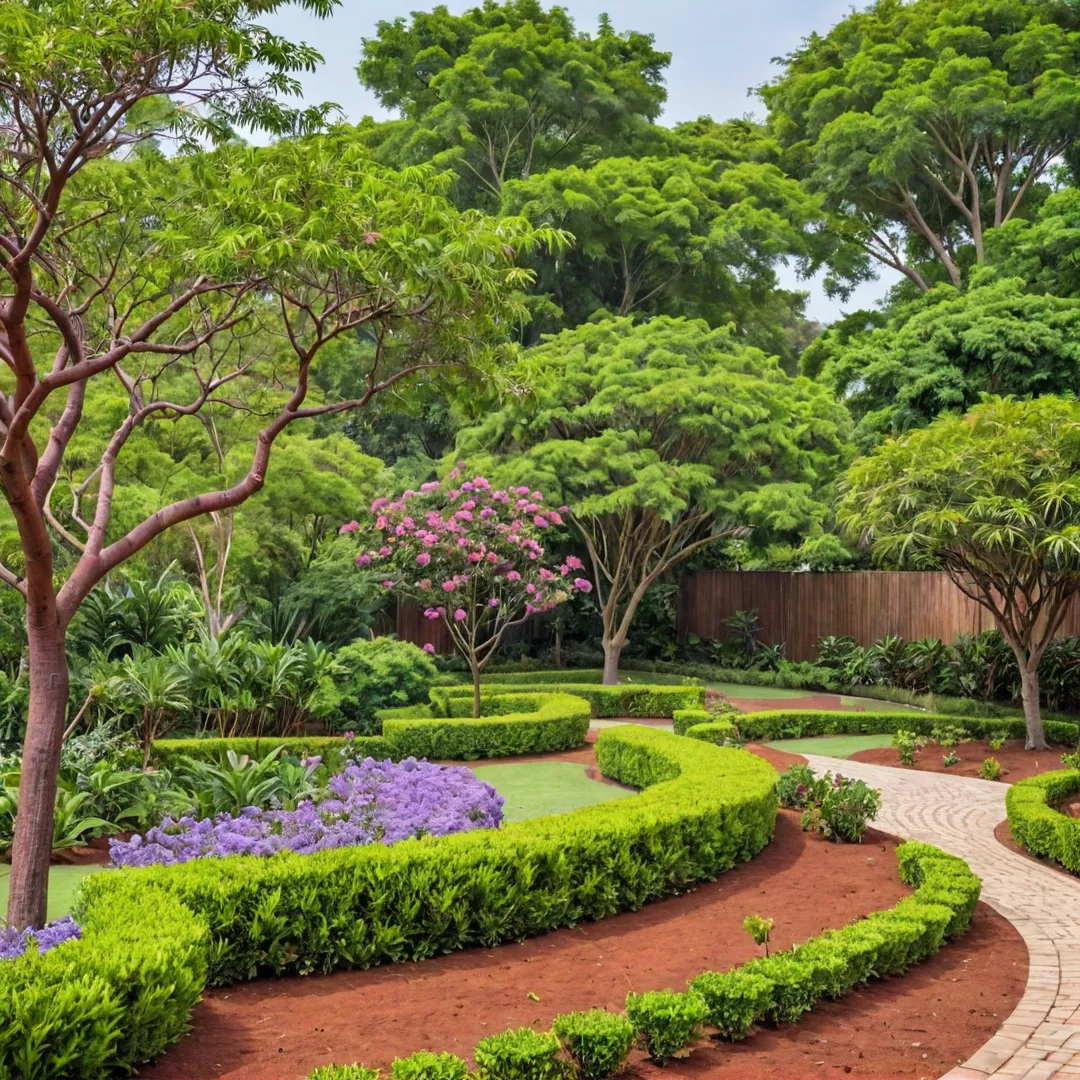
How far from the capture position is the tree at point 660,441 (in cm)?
2033

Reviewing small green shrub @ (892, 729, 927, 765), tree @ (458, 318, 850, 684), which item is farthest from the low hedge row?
tree @ (458, 318, 850, 684)

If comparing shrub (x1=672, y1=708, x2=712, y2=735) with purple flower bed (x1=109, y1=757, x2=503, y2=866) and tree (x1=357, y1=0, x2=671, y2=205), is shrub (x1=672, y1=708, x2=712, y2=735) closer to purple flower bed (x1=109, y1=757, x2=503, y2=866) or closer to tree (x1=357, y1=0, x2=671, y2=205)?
purple flower bed (x1=109, y1=757, x2=503, y2=866)

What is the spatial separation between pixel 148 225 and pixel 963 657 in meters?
15.2

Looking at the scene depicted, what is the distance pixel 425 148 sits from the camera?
28219 millimetres

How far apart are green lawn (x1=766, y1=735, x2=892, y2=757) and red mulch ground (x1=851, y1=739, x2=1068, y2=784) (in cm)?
38

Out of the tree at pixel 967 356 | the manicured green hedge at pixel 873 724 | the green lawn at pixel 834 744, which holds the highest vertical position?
the tree at pixel 967 356

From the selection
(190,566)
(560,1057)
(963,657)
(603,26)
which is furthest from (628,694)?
(603,26)

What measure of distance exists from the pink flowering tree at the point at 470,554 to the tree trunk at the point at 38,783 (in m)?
8.02

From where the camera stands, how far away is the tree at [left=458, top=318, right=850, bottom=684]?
66.7ft

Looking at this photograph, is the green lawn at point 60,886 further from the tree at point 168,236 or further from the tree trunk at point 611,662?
the tree trunk at point 611,662

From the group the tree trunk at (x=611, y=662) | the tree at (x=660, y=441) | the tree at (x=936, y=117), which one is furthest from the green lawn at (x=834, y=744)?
the tree at (x=936, y=117)

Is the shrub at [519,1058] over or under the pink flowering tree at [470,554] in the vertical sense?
under

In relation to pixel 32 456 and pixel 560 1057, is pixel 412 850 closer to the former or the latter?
pixel 560 1057

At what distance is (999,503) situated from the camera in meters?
13.4
